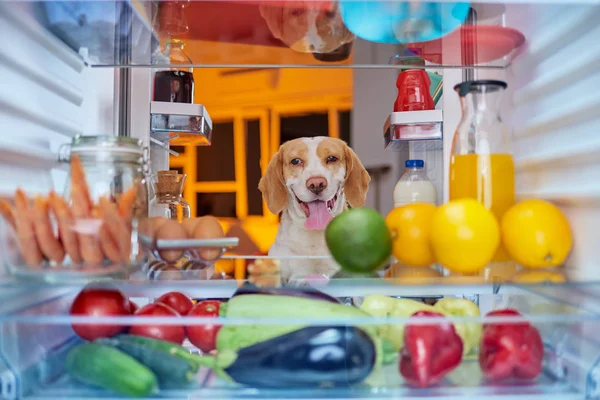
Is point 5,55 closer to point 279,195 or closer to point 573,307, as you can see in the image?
point 573,307

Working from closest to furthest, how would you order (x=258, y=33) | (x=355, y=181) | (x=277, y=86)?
(x=258, y=33)
(x=355, y=181)
(x=277, y=86)

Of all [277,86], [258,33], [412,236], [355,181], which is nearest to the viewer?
[412,236]

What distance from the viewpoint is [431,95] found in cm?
146

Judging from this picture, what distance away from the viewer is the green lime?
78cm

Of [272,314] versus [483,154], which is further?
[483,154]

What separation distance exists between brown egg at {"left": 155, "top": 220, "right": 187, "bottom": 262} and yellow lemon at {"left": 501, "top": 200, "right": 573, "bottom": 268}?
504 millimetres

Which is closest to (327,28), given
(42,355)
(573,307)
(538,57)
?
(538,57)

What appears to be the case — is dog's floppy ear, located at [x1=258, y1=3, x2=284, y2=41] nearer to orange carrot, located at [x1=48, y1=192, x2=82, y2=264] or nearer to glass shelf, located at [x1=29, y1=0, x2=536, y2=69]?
glass shelf, located at [x1=29, y1=0, x2=536, y2=69]

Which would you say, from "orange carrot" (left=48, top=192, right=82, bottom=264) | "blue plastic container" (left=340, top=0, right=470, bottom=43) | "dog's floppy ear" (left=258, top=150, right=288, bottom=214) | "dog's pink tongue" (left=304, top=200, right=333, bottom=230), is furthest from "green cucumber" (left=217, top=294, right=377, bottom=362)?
"dog's floppy ear" (left=258, top=150, right=288, bottom=214)

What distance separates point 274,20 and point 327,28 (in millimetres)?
96

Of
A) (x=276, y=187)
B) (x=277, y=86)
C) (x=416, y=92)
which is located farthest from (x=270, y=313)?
(x=277, y=86)

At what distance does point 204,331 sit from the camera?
0.83m

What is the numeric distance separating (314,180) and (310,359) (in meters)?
1.09

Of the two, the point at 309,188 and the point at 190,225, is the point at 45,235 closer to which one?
the point at 190,225
